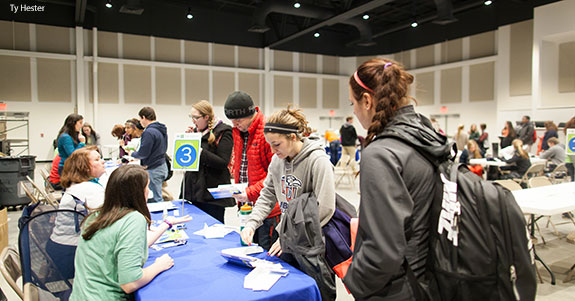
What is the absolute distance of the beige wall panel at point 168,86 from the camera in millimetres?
12836

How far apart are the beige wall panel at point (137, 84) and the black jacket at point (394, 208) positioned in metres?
12.9

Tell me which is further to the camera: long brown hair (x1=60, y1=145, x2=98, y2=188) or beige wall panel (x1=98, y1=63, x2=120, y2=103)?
Result: beige wall panel (x1=98, y1=63, x2=120, y2=103)

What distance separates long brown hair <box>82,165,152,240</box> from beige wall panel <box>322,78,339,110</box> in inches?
584

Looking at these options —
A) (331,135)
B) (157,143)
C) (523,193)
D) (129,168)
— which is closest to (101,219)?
(129,168)

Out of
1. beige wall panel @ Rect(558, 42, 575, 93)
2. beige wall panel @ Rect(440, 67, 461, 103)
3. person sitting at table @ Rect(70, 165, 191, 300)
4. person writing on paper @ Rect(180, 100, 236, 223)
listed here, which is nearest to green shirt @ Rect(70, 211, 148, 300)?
person sitting at table @ Rect(70, 165, 191, 300)

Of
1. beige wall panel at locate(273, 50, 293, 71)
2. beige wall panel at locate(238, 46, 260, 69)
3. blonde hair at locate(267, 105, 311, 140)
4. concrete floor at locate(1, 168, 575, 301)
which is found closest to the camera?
blonde hair at locate(267, 105, 311, 140)

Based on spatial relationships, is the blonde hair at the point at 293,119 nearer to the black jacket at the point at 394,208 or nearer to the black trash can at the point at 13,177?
the black jacket at the point at 394,208

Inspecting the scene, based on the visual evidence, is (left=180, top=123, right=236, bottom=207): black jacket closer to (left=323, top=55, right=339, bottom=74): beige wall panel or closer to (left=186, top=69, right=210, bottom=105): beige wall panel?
(left=186, top=69, right=210, bottom=105): beige wall panel

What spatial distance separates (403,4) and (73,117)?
442 inches

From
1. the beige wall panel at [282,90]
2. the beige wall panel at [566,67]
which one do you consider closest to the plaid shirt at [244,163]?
the beige wall panel at [566,67]

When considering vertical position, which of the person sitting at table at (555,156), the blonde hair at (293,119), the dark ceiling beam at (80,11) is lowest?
the person sitting at table at (555,156)

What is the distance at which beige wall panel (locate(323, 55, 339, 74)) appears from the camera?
16.1 metres

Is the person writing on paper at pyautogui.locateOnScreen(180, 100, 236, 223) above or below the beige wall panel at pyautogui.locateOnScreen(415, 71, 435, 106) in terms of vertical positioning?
below

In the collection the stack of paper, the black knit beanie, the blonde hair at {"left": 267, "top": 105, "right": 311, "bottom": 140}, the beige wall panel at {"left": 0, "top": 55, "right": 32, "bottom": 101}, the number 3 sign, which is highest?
the beige wall panel at {"left": 0, "top": 55, "right": 32, "bottom": 101}
